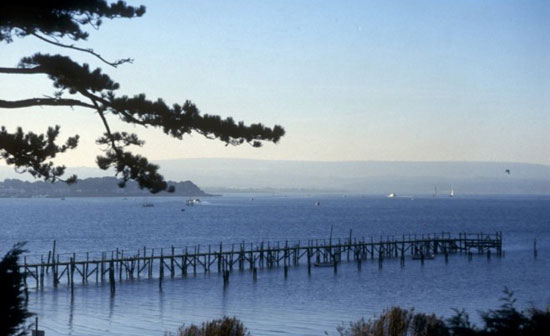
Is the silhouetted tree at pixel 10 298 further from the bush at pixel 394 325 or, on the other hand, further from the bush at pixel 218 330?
the bush at pixel 394 325

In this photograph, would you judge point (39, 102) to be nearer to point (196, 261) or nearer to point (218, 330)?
point (218, 330)

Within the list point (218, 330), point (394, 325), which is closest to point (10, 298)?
point (218, 330)

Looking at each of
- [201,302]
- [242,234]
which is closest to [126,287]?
[201,302]

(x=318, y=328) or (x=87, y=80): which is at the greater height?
(x=87, y=80)

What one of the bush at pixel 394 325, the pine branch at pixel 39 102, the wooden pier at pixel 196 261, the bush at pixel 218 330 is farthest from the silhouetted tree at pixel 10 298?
the wooden pier at pixel 196 261

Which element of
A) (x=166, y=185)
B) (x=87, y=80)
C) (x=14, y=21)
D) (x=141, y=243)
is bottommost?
(x=141, y=243)

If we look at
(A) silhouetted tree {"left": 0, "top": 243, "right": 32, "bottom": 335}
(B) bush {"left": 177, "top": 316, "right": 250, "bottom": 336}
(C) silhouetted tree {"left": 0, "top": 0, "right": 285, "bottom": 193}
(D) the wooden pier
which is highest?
(C) silhouetted tree {"left": 0, "top": 0, "right": 285, "bottom": 193}

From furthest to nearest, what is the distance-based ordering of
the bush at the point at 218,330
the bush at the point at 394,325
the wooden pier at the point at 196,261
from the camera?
the wooden pier at the point at 196,261, the bush at the point at 218,330, the bush at the point at 394,325

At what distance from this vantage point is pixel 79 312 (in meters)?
40.1

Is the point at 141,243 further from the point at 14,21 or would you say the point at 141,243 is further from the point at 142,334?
the point at 14,21

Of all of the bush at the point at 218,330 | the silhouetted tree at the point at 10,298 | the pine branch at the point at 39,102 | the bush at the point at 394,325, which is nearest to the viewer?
the silhouetted tree at the point at 10,298

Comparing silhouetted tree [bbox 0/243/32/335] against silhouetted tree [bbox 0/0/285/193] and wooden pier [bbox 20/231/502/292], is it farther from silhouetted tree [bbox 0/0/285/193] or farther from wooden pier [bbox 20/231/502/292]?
wooden pier [bbox 20/231/502/292]

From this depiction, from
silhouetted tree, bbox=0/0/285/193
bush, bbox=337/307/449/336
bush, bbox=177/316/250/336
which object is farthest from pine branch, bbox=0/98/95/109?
bush, bbox=337/307/449/336

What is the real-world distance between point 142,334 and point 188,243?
73.3 metres
